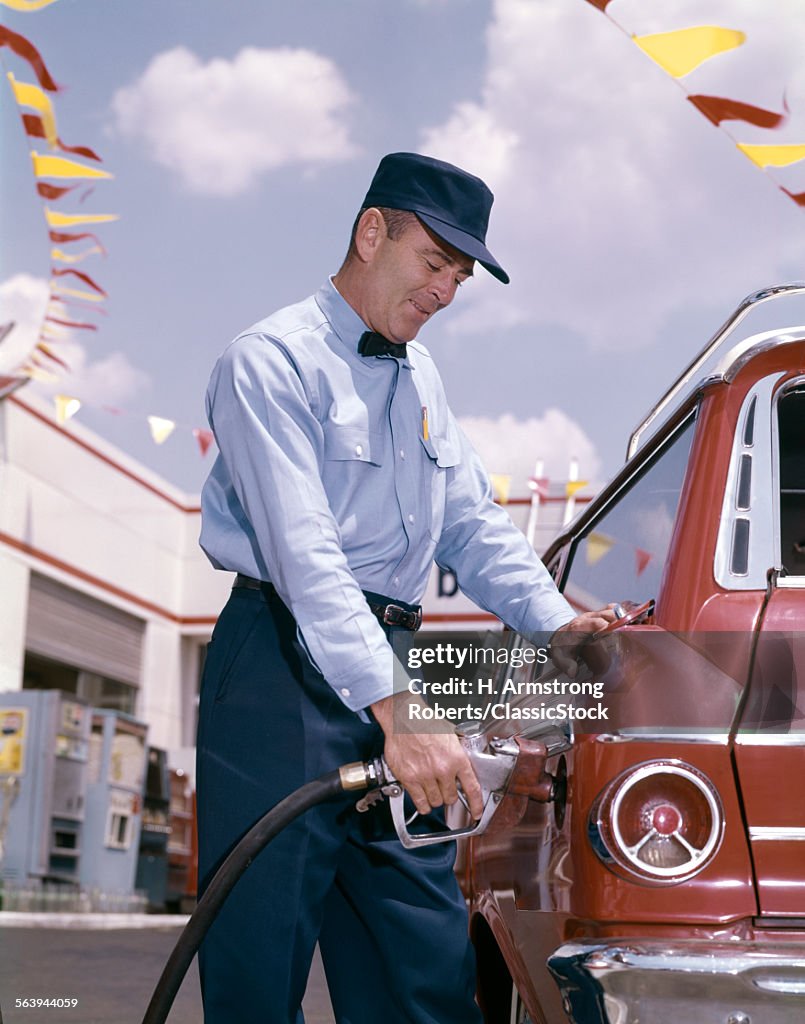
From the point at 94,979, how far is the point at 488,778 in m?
4.91

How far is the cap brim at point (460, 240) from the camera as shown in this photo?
2.26m

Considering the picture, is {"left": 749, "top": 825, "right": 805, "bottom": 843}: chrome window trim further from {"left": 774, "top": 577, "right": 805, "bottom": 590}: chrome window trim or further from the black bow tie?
the black bow tie

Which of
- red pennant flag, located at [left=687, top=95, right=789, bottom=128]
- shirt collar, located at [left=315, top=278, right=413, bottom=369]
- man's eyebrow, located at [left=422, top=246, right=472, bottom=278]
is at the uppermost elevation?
red pennant flag, located at [left=687, top=95, right=789, bottom=128]

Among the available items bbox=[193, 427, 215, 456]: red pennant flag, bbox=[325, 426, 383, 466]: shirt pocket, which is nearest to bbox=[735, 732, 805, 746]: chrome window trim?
bbox=[325, 426, 383, 466]: shirt pocket

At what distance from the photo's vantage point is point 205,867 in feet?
7.14

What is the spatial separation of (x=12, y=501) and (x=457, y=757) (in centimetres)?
1639

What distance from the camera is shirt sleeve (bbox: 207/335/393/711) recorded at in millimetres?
2010

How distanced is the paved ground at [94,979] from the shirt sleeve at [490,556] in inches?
74.4

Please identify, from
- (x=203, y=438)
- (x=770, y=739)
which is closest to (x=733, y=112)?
(x=770, y=739)

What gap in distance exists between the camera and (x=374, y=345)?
2363 millimetres

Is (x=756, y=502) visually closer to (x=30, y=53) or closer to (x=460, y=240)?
(x=460, y=240)

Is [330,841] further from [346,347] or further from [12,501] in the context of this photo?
[12,501]

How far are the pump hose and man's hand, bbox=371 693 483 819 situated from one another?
119 mm

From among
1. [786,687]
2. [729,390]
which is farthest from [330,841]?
[729,390]
